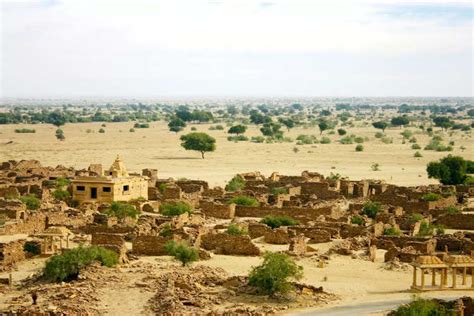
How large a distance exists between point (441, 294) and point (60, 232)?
13.8 meters

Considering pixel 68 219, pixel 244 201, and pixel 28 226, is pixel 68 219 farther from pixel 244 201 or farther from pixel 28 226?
pixel 244 201

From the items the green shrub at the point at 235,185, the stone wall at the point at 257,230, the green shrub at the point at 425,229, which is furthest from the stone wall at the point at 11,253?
the green shrub at the point at 235,185

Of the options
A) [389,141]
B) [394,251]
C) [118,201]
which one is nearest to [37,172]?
[118,201]

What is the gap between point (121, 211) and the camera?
140 feet

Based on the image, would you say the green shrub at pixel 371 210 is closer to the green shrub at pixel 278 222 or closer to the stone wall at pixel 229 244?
the green shrub at pixel 278 222

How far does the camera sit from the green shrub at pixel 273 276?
1095 inches

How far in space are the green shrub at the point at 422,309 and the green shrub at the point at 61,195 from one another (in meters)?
27.0

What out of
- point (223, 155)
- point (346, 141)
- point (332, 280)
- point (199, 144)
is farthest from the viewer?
point (346, 141)

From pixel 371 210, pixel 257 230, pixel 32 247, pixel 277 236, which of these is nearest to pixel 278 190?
pixel 371 210

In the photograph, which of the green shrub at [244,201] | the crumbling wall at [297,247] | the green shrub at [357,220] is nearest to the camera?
the crumbling wall at [297,247]

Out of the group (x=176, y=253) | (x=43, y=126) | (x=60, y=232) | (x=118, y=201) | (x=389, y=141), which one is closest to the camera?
(x=176, y=253)

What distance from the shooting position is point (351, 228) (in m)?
39.5

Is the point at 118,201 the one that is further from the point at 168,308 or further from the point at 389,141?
the point at 389,141

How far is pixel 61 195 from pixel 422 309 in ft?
93.7
